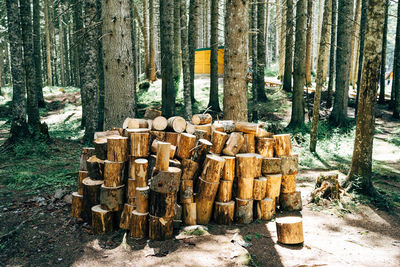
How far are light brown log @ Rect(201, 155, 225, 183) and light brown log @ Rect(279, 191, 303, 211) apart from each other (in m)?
1.55

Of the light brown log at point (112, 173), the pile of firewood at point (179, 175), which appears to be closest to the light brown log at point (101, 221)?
the pile of firewood at point (179, 175)

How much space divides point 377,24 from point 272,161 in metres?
3.36

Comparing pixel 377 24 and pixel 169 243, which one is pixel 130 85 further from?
pixel 377 24

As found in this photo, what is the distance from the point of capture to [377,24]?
541 centimetres

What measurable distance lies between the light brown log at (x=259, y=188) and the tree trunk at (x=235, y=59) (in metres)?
1.89

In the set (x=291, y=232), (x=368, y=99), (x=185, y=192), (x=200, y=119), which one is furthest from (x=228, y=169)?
(x=368, y=99)

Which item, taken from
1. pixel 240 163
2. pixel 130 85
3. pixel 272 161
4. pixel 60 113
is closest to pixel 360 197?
pixel 272 161

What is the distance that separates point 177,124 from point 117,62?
2314 millimetres

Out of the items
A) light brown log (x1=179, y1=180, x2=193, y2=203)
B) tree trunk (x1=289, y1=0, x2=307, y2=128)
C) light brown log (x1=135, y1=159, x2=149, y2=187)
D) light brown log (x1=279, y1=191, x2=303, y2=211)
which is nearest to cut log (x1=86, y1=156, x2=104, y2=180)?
light brown log (x1=135, y1=159, x2=149, y2=187)

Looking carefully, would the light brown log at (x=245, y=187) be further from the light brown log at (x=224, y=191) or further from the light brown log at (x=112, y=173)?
the light brown log at (x=112, y=173)

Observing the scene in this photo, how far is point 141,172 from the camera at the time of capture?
410cm

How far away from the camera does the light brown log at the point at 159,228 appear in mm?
3926

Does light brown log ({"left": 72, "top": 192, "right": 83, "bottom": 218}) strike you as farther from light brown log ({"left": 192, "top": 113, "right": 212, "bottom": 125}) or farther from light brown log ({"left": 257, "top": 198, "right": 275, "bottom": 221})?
light brown log ({"left": 257, "top": 198, "right": 275, "bottom": 221})

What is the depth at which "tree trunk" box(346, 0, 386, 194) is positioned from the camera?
17.8ft
